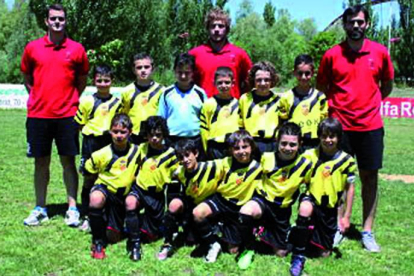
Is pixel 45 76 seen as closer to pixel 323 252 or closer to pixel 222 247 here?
pixel 222 247

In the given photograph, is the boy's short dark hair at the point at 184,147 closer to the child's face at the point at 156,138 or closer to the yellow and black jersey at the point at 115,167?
the child's face at the point at 156,138

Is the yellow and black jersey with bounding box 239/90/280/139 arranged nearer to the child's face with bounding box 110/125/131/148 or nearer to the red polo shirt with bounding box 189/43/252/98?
the red polo shirt with bounding box 189/43/252/98

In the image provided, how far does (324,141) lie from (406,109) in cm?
2252

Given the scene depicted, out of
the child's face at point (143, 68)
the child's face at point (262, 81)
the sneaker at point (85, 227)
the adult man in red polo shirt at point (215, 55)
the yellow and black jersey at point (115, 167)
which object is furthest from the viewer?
the sneaker at point (85, 227)

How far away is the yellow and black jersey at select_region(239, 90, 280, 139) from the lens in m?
5.10

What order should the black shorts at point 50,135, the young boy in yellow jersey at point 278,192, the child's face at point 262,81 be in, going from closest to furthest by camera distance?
the young boy in yellow jersey at point 278,192
the child's face at point 262,81
the black shorts at point 50,135

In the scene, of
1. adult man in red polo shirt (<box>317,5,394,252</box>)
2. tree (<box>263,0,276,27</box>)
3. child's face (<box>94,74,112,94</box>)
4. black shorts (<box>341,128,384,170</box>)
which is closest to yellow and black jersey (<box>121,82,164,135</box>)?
child's face (<box>94,74,112,94</box>)

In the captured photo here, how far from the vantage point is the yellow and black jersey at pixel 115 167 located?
518cm

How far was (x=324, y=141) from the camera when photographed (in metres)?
4.79

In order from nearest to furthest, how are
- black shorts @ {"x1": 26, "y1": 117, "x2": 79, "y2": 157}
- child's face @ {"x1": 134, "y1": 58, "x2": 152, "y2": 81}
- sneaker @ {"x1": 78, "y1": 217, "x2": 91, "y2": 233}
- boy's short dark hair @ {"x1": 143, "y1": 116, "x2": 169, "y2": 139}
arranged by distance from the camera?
boy's short dark hair @ {"x1": 143, "y1": 116, "x2": 169, "y2": 139} → child's face @ {"x1": 134, "y1": 58, "x2": 152, "y2": 81} → sneaker @ {"x1": 78, "y1": 217, "x2": 91, "y2": 233} → black shorts @ {"x1": 26, "y1": 117, "x2": 79, "y2": 157}

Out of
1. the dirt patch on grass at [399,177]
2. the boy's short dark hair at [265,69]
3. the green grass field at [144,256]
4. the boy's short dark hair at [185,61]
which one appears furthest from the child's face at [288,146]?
the dirt patch on grass at [399,177]

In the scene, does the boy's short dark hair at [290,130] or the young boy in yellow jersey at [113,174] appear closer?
the boy's short dark hair at [290,130]

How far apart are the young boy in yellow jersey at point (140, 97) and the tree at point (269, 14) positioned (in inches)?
2381

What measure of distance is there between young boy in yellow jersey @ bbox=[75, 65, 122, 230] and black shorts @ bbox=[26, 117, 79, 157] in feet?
0.80
